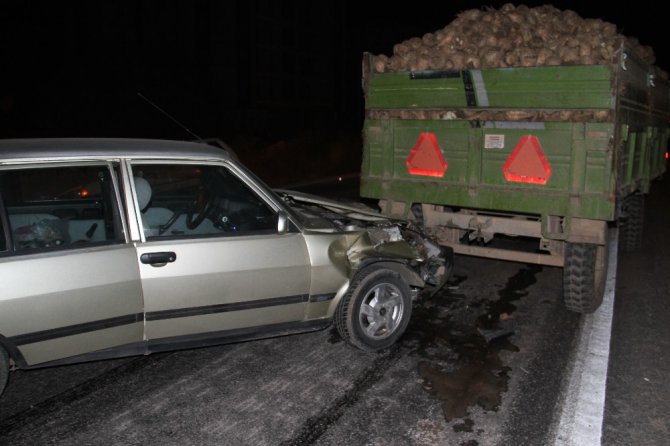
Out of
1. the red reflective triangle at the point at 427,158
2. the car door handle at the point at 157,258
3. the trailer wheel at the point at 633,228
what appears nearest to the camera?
the car door handle at the point at 157,258

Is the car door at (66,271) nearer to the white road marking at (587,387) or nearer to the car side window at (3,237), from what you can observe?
the car side window at (3,237)

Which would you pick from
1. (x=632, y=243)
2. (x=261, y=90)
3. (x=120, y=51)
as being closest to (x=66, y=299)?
(x=632, y=243)

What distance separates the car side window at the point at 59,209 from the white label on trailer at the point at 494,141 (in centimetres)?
385

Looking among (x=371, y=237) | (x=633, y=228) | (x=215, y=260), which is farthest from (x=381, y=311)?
(x=633, y=228)

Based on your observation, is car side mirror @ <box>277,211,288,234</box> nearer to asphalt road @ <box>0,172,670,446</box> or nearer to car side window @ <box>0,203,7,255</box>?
asphalt road @ <box>0,172,670,446</box>

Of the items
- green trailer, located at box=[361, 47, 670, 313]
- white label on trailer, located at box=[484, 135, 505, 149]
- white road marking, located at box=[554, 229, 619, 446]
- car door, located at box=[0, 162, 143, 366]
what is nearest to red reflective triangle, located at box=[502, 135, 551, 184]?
green trailer, located at box=[361, 47, 670, 313]

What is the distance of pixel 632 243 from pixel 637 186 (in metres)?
1.94

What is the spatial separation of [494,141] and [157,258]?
3756 millimetres

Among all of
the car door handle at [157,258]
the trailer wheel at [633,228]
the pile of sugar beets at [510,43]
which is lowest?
the trailer wheel at [633,228]

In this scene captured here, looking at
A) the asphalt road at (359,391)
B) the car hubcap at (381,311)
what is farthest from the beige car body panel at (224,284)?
the car hubcap at (381,311)

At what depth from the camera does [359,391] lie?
14.1 ft

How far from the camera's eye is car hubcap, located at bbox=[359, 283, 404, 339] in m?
4.98

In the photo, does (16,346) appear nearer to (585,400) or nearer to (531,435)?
(531,435)

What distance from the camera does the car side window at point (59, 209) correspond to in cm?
375
